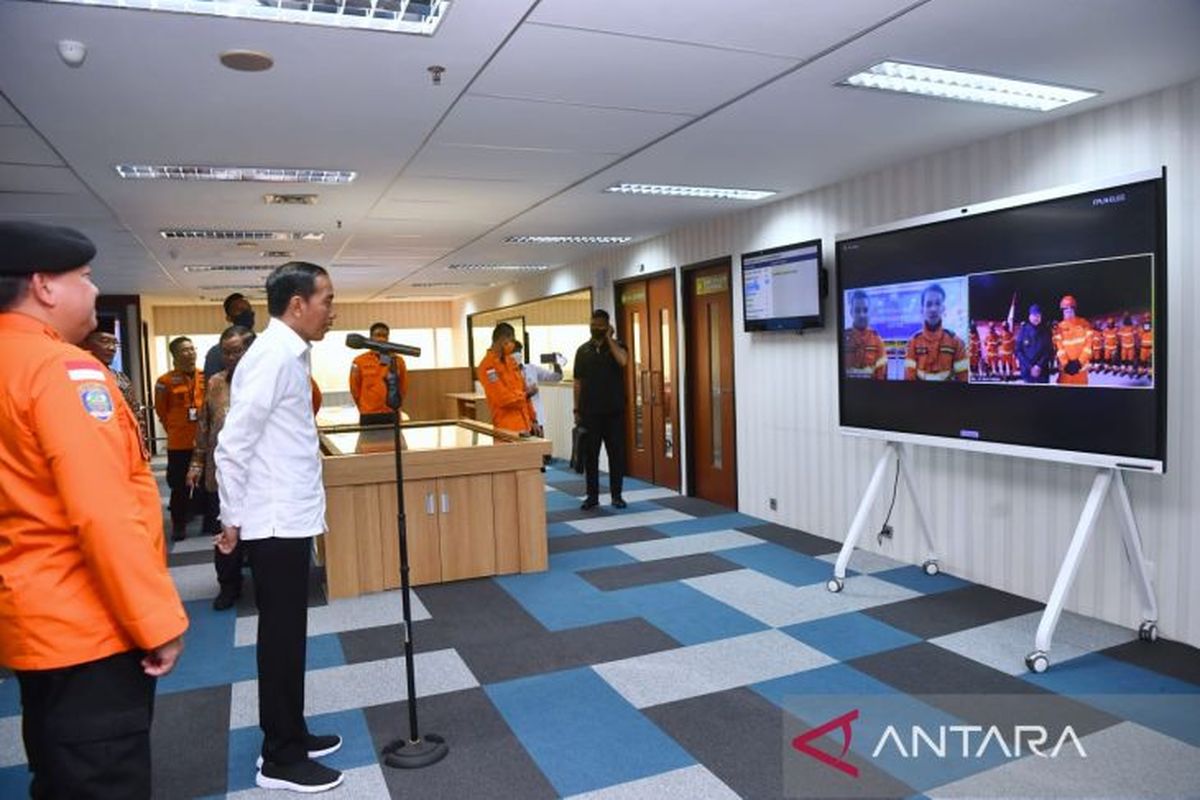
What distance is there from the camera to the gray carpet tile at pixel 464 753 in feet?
8.55

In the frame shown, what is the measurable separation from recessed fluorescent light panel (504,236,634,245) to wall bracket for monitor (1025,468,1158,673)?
209 inches

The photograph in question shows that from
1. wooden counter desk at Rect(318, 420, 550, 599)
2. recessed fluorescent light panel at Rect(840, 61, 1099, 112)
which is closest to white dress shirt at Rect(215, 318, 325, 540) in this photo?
wooden counter desk at Rect(318, 420, 550, 599)

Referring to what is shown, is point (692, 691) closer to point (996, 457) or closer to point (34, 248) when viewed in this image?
point (996, 457)

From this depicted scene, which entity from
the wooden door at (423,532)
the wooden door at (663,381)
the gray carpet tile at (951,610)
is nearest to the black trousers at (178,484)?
the wooden door at (423,532)

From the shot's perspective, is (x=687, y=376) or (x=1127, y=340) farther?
(x=687, y=376)

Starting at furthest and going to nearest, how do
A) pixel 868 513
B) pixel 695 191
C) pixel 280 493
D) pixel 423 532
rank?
pixel 695 191, pixel 423 532, pixel 868 513, pixel 280 493

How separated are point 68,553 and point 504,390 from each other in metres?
4.96

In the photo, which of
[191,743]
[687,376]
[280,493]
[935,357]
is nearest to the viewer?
[280,493]

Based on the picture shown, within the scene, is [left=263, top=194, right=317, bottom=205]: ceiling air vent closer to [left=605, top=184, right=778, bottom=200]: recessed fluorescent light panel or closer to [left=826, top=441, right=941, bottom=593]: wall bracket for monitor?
[left=605, top=184, right=778, bottom=200]: recessed fluorescent light panel

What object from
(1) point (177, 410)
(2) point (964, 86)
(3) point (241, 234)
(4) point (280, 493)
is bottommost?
(4) point (280, 493)

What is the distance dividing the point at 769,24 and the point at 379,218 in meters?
4.37

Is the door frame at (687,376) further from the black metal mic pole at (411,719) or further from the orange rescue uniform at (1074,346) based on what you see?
the black metal mic pole at (411,719)

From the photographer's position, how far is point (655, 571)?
5.11 m

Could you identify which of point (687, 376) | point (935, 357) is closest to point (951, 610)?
point (935, 357)
